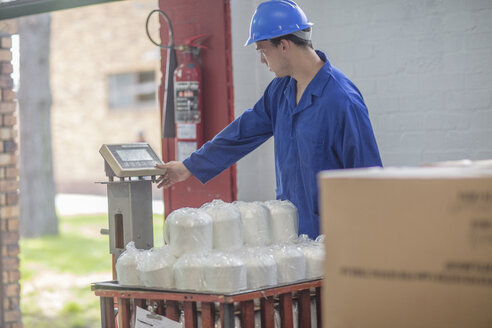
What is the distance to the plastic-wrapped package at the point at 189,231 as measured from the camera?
2059mm

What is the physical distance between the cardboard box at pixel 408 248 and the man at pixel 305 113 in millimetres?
1294

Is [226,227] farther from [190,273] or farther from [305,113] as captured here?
[305,113]

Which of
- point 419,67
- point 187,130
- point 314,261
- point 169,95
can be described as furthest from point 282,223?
point 169,95

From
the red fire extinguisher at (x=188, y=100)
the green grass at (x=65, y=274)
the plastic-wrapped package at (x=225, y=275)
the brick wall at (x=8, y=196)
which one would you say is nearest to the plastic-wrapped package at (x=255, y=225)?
the plastic-wrapped package at (x=225, y=275)

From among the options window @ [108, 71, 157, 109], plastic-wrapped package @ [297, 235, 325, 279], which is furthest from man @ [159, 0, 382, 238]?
window @ [108, 71, 157, 109]

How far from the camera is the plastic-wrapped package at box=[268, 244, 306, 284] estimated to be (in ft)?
6.81

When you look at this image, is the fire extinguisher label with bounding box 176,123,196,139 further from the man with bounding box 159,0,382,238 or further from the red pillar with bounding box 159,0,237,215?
the man with bounding box 159,0,382,238

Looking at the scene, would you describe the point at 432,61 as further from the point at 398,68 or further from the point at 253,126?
the point at 253,126

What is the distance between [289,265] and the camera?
2074 millimetres

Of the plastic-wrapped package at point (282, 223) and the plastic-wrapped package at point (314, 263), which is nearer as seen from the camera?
the plastic-wrapped package at point (314, 263)

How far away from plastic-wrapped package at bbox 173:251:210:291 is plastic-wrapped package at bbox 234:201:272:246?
0.87ft

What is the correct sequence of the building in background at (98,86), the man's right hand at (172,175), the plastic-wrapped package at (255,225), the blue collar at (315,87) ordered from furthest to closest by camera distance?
the building in background at (98,86) → the man's right hand at (172,175) → the blue collar at (315,87) → the plastic-wrapped package at (255,225)

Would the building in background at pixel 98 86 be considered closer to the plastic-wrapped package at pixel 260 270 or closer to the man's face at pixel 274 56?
the man's face at pixel 274 56

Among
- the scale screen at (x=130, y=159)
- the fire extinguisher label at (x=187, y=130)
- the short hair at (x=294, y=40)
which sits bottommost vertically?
the scale screen at (x=130, y=159)
